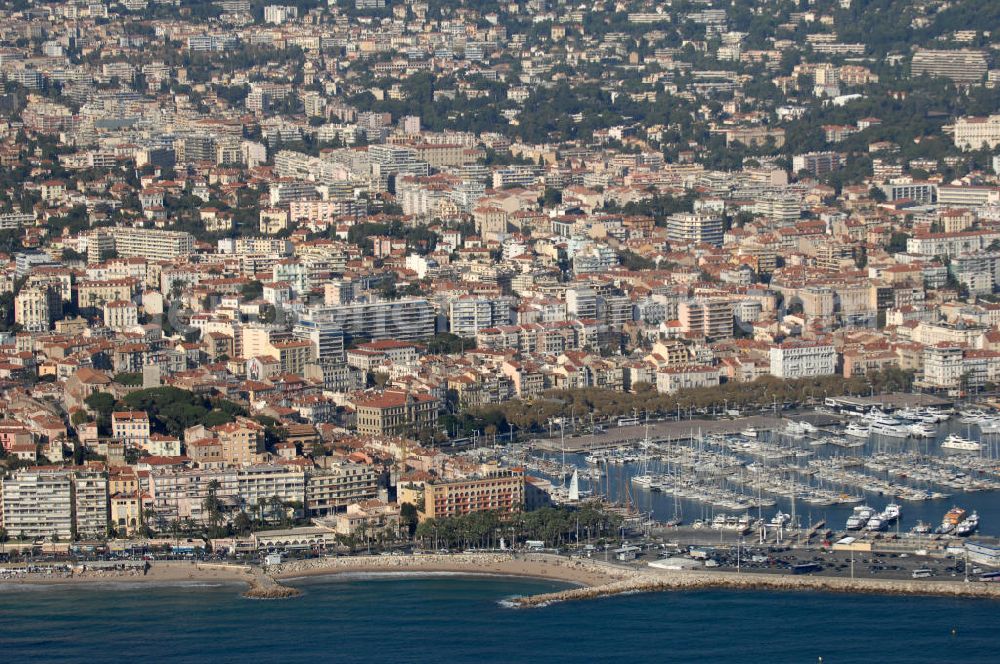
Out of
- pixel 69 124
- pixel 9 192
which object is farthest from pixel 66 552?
pixel 69 124

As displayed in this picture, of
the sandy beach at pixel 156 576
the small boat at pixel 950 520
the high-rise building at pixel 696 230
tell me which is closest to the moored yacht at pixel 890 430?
the small boat at pixel 950 520

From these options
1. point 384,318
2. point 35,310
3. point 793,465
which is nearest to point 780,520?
point 793,465

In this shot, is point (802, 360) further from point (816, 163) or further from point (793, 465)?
point (816, 163)

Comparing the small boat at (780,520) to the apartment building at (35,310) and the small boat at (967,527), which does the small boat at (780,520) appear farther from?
the apartment building at (35,310)

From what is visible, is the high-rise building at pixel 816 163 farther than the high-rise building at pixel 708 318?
Yes

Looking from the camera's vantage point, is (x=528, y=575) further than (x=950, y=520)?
No
